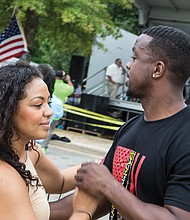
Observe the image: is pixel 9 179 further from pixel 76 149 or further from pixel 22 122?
pixel 76 149

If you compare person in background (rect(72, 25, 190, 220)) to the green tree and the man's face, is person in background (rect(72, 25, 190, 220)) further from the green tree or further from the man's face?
the green tree

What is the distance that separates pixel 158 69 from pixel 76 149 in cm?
1035

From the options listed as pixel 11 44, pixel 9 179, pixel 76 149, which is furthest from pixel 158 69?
pixel 76 149

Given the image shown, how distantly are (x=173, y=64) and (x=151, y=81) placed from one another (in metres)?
0.13

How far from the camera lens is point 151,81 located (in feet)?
7.25

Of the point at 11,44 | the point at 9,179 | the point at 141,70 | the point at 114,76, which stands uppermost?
the point at 141,70

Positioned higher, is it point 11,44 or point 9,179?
point 9,179

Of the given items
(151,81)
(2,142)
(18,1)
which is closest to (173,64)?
(151,81)

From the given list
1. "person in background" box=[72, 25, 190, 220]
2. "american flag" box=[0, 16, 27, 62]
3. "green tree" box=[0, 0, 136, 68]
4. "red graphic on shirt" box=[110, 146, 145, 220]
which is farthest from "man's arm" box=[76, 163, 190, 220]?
"green tree" box=[0, 0, 136, 68]

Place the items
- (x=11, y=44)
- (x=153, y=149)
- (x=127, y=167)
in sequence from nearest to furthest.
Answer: (x=153, y=149) < (x=127, y=167) < (x=11, y=44)

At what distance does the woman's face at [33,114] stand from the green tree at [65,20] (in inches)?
441

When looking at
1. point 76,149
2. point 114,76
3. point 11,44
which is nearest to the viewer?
point 11,44

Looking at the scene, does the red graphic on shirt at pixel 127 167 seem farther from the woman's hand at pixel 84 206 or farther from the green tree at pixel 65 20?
the green tree at pixel 65 20

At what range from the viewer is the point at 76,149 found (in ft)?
40.8
